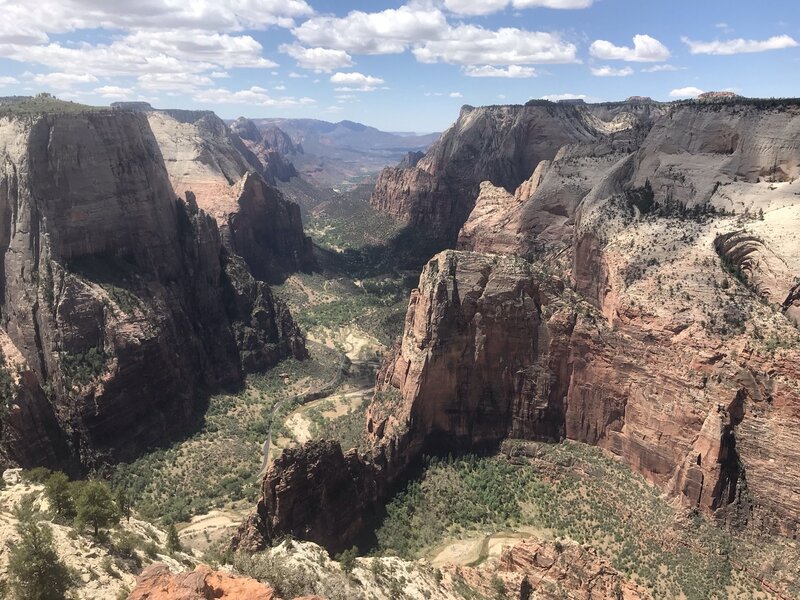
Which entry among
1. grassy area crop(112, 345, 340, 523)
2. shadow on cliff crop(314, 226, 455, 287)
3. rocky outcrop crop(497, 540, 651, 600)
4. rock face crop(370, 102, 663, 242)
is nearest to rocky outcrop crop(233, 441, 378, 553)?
grassy area crop(112, 345, 340, 523)

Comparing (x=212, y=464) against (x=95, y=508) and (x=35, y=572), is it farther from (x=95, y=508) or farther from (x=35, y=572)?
(x=35, y=572)

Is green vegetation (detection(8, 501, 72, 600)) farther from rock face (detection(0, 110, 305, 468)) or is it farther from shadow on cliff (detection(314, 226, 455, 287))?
shadow on cliff (detection(314, 226, 455, 287))

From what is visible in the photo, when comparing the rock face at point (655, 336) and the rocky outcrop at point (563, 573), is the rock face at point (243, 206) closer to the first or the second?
the rock face at point (655, 336)

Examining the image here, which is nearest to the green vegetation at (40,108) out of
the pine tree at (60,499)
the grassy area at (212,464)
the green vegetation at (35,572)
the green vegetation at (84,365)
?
the green vegetation at (84,365)

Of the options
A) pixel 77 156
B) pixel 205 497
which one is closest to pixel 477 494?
pixel 205 497

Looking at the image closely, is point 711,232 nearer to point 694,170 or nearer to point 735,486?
point 694,170

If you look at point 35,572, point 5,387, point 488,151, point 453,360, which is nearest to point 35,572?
point 35,572
